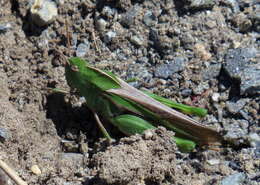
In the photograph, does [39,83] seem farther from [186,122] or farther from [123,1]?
[186,122]

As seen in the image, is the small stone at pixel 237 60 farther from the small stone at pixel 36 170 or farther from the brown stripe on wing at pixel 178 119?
the small stone at pixel 36 170

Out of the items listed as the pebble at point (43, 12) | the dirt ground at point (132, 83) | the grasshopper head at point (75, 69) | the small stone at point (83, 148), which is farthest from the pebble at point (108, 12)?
the small stone at point (83, 148)

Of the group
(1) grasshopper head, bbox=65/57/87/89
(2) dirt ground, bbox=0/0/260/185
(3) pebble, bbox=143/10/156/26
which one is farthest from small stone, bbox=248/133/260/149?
(1) grasshopper head, bbox=65/57/87/89

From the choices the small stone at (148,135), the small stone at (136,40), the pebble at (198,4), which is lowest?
the small stone at (148,135)

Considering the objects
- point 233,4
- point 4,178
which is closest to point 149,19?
point 233,4

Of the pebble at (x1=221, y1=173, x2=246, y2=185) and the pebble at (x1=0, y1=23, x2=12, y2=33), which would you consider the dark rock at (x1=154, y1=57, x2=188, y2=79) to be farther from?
the pebble at (x1=0, y1=23, x2=12, y2=33)

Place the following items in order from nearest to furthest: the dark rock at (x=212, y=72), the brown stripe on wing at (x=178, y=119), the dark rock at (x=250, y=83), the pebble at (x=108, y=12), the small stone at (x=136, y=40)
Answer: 1. the brown stripe on wing at (x=178, y=119)
2. the dark rock at (x=250, y=83)
3. the dark rock at (x=212, y=72)
4. the small stone at (x=136, y=40)
5. the pebble at (x=108, y=12)

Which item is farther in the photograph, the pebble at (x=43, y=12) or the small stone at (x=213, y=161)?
the pebble at (x=43, y=12)
